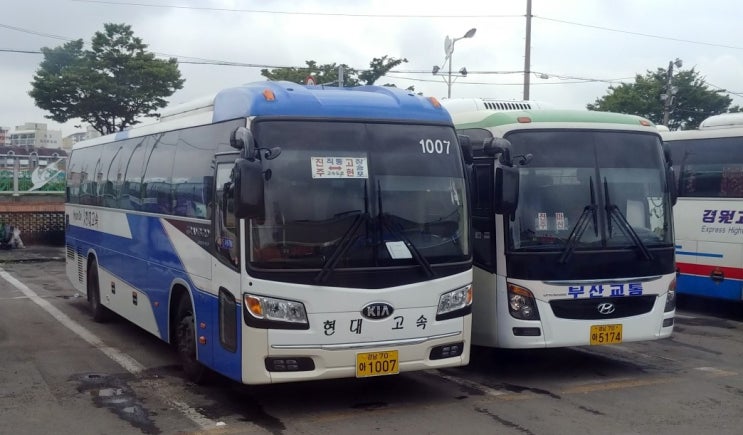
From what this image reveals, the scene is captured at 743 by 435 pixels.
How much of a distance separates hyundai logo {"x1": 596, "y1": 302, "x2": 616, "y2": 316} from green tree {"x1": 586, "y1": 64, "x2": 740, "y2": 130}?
93.7ft

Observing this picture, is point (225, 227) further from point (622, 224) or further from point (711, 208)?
point (711, 208)

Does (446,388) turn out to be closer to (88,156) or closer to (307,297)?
(307,297)

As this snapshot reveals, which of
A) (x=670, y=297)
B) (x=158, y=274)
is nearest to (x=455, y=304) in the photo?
(x=670, y=297)

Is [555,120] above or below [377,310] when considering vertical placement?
above

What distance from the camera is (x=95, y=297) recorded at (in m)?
12.8

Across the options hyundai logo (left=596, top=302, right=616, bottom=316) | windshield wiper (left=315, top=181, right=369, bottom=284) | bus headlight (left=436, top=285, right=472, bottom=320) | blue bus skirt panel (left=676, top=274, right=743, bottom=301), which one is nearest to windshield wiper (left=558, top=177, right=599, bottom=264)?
hyundai logo (left=596, top=302, right=616, bottom=316)

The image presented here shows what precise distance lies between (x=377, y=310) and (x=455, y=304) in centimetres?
85

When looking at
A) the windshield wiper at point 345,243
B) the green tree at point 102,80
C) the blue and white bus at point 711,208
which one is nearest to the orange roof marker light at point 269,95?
the windshield wiper at point 345,243

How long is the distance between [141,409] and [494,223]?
3.87 meters

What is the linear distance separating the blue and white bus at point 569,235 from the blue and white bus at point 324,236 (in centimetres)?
98

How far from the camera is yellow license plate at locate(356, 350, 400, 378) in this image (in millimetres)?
7102

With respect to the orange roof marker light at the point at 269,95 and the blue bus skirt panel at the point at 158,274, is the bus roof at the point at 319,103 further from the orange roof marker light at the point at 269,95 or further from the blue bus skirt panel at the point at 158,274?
the blue bus skirt panel at the point at 158,274

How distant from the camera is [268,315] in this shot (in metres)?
6.90

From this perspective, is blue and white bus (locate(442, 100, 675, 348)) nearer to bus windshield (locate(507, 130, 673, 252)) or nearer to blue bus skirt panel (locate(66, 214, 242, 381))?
bus windshield (locate(507, 130, 673, 252))
